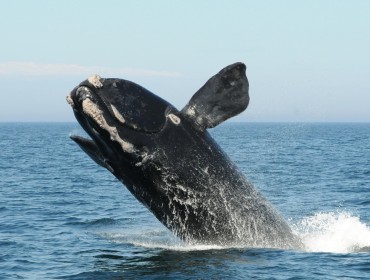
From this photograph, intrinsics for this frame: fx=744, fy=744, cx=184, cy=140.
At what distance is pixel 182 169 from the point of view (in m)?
12.1

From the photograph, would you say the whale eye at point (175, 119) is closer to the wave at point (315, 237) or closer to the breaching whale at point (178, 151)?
the breaching whale at point (178, 151)

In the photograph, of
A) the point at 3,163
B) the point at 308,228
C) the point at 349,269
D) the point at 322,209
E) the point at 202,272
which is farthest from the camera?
the point at 3,163

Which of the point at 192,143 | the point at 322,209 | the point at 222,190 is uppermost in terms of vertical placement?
the point at 192,143

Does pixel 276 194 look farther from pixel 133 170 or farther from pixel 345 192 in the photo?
pixel 133 170

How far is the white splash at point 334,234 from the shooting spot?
49.9 feet

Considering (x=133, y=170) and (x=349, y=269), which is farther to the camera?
(x=349, y=269)

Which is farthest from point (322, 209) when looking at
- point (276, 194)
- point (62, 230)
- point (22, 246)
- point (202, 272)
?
point (202, 272)

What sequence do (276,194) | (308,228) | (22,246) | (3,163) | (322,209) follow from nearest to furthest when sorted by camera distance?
(22,246) < (308,228) < (322,209) < (276,194) < (3,163)

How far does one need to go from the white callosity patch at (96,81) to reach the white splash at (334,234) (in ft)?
18.1

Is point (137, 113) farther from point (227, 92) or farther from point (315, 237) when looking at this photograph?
point (315, 237)

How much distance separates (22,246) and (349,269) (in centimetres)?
722

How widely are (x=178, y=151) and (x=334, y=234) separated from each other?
6.20 m

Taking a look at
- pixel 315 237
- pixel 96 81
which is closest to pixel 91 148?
pixel 96 81

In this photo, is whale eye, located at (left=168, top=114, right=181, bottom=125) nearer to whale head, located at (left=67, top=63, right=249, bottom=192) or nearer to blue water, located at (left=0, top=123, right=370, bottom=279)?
whale head, located at (left=67, top=63, right=249, bottom=192)
